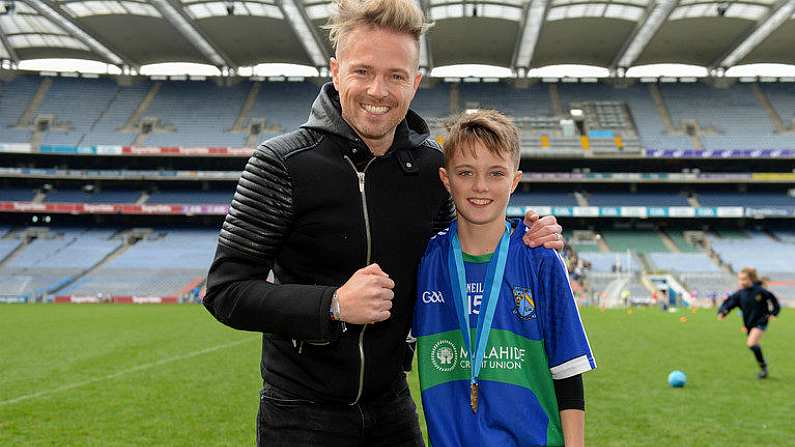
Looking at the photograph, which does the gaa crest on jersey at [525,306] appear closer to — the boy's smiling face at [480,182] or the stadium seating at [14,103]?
the boy's smiling face at [480,182]

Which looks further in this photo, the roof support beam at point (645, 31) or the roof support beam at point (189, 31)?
the roof support beam at point (189, 31)

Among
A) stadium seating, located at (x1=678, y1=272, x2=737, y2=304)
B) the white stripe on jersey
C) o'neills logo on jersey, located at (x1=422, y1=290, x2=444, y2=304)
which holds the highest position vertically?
stadium seating, located at (x1=678, y1=272, x2=737, y2=304)

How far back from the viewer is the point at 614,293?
37156 millimetres

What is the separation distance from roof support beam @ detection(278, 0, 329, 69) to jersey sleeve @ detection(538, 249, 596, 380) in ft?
114

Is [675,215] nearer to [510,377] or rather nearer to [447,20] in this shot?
[447,20]

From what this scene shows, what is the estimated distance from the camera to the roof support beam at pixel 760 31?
36.0 metres

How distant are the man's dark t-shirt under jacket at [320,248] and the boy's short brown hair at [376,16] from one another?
31 cm

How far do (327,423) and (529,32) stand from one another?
135 feet

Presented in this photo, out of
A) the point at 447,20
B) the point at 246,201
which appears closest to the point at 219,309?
the point at 246,201

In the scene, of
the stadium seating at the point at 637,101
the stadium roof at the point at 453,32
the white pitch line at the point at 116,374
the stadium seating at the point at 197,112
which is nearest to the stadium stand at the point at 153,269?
the stadium seating at the point at 197,112

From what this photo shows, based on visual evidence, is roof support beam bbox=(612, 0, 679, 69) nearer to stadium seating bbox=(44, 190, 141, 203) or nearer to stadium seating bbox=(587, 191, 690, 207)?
stadium seating bbox=(587, 191, 690, 207)

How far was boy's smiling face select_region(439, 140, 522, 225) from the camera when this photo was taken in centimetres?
280

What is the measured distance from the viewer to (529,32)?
135ft

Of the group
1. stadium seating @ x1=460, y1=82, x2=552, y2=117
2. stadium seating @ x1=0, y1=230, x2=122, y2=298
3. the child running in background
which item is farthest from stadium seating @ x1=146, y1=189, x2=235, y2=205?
the child running in background
